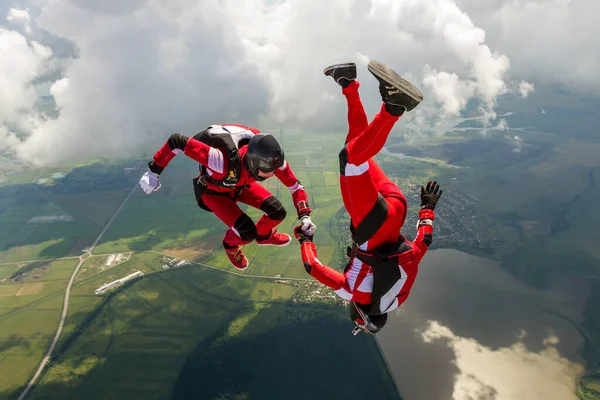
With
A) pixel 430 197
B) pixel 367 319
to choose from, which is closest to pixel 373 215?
pixel 367 319

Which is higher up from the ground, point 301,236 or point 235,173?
point 235,173

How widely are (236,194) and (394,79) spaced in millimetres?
4906

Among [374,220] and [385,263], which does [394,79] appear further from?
[385,263]

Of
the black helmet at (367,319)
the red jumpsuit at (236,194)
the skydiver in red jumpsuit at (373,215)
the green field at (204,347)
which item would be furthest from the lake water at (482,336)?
the red jumpsuit at (236,194)

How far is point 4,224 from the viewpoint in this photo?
4801 inches

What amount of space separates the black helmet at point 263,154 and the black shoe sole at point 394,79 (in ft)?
8.35

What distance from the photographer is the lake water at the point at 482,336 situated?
60.2 metres

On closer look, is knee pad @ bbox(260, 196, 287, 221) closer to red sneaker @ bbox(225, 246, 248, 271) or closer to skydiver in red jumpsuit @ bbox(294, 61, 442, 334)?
skydiver in red jumpsuit @ bbox(294, 61, 442, 334)

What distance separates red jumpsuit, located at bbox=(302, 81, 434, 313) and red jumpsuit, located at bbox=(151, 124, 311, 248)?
4.02 feet

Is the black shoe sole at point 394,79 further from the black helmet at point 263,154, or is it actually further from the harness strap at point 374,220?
the black helmet at point 263,154

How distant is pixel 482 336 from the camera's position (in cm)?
7112

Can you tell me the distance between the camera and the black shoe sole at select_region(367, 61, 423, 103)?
4152mm

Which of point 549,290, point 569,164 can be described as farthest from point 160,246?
point 569,164

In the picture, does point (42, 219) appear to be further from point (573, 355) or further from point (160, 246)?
point (573, 355)
